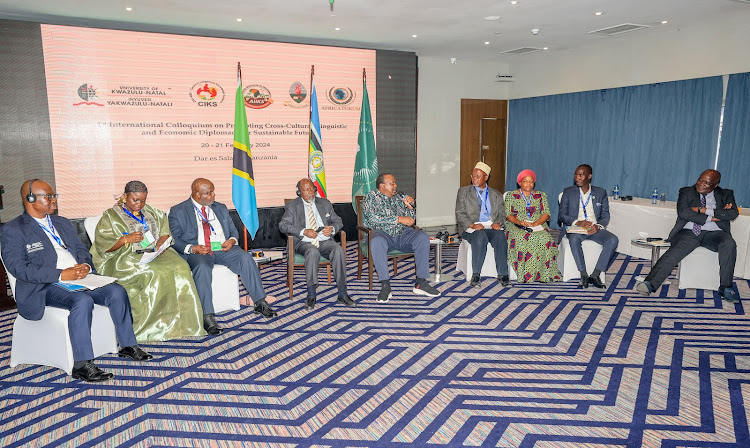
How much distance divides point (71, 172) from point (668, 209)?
7.49 meters

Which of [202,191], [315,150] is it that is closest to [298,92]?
[315,150]

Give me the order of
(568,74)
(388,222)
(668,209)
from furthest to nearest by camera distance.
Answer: (568,74), (668,209), (388,222)

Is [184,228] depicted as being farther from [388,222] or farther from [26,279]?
[388,222]

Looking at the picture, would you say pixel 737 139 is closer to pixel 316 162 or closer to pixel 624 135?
pixel 624 135

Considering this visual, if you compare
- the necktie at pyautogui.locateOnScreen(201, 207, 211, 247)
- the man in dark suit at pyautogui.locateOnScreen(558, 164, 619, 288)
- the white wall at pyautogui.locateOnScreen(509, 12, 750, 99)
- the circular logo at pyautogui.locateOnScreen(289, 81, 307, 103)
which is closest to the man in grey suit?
the man in dark suit at pyautogui.locateOnScreen(558, 164, 619, 288)

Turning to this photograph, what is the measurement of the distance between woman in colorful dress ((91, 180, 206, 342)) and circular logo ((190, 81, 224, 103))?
10.5 ft

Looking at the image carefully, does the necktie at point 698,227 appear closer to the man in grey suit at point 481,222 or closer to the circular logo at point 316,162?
the man in grey suit at point 481,222

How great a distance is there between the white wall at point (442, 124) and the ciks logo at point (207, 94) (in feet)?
12.7

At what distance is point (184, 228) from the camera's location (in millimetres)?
4656

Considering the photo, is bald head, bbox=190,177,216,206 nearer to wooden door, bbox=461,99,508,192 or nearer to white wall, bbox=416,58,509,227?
white wall, bbox=416,58,509,227

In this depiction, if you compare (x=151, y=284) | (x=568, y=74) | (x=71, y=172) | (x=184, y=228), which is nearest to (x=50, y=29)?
(x=71, y=172)

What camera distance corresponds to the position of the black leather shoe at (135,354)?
12.5 ft

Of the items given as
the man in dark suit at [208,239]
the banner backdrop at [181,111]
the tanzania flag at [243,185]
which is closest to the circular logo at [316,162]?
the banner backdrop at [181,111]

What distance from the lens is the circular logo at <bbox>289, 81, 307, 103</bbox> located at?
7.60 m
